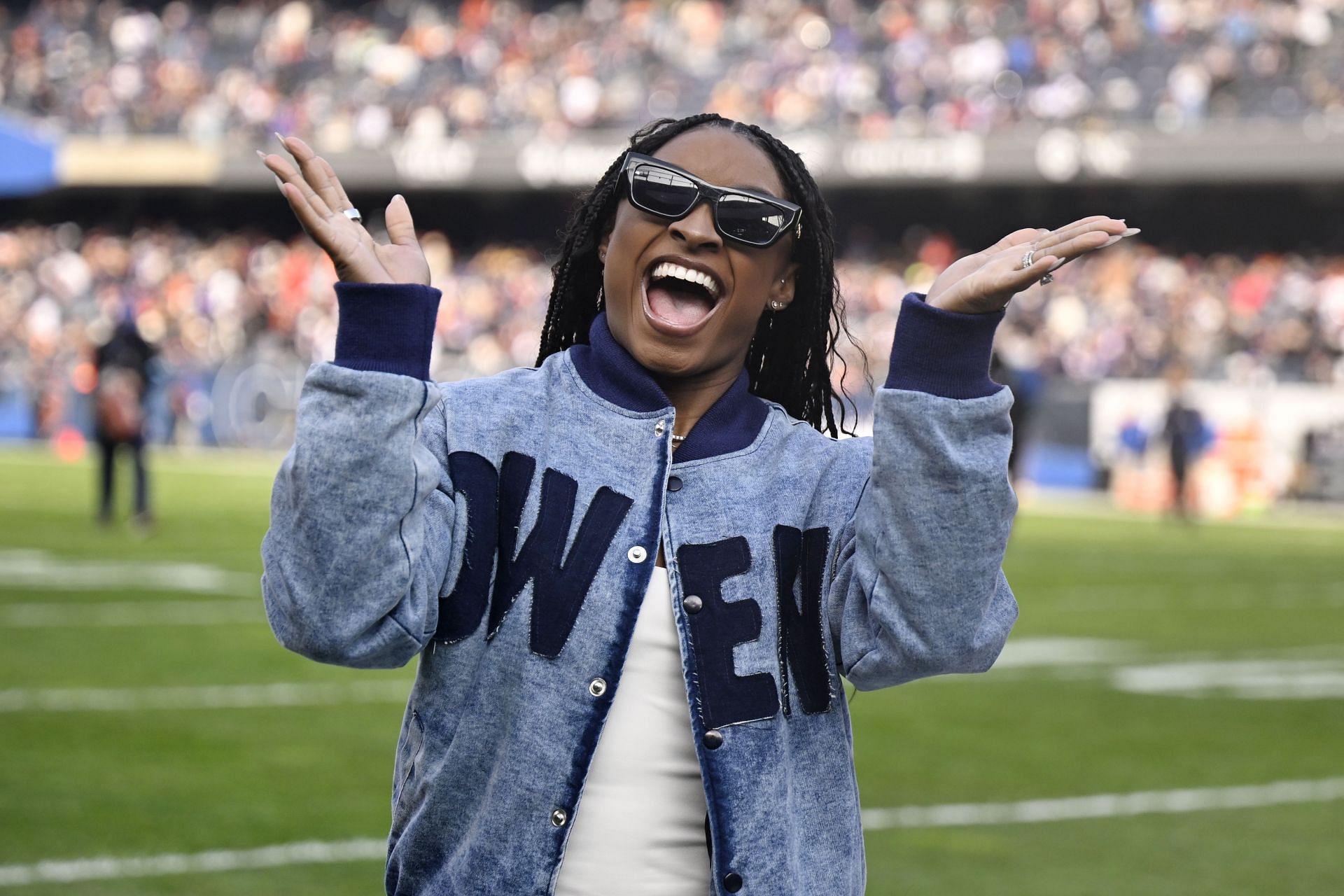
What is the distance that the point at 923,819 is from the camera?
6.50 meters

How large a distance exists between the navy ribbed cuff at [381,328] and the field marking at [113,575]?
970 cm

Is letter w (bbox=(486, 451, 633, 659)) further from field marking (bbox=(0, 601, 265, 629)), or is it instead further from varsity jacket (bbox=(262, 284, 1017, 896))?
field marking (bbox=(0, 601, 265, 629))

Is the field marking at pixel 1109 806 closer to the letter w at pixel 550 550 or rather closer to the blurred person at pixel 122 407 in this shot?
the letter w at pixel 550 550

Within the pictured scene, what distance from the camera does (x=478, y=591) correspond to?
2.38 meters

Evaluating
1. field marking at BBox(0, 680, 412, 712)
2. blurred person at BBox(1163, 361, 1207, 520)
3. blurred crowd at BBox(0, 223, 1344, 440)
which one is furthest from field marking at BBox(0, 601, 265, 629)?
blurred person at BBox(1163, 361, 1207, 520)

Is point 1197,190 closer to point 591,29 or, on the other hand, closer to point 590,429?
point 591,29

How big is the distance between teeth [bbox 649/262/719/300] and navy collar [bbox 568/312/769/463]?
0.36 ft

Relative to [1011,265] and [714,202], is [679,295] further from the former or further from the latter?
[1011,265]

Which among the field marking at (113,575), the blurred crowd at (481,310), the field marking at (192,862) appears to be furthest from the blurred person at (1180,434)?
the field marking at (192,862)

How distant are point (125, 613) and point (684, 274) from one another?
905cm

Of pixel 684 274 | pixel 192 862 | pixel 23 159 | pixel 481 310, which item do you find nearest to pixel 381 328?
pixel 684 274

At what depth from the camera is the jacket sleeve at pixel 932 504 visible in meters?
2.30

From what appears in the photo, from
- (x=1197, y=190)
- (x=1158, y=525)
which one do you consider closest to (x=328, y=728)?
(x=1158, y=525)

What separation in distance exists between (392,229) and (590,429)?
0.35m
